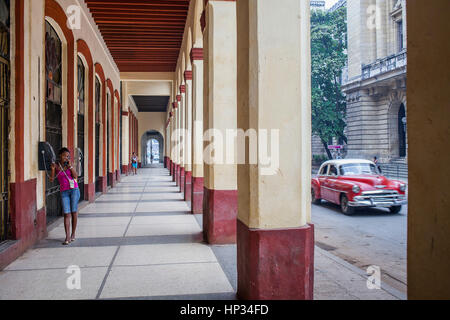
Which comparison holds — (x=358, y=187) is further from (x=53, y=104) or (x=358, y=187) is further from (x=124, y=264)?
(x=53, y=104)

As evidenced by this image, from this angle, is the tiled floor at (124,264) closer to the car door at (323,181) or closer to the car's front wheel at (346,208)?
the car's front wheel at (346,208)

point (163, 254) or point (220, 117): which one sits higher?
point (220, 117)

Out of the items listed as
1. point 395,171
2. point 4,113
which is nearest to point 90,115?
point 4,113

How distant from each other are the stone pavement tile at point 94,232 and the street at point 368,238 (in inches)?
159

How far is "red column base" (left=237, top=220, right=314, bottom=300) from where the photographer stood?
11.1ft

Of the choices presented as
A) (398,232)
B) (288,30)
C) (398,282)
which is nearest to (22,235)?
(288,30)

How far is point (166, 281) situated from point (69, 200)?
9.32 feet

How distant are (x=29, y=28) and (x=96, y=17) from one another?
603 cm

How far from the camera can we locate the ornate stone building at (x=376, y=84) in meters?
27.8

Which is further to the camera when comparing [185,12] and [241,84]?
[185,12]

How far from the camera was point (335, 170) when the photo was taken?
12.0 metres

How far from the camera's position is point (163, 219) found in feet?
28.1

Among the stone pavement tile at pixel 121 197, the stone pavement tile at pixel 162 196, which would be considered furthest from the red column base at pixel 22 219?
the stone pavement tile at pixel 162 196
